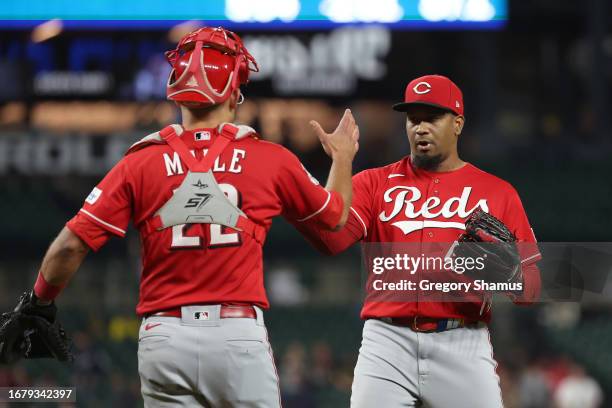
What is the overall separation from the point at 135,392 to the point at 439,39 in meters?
4.11

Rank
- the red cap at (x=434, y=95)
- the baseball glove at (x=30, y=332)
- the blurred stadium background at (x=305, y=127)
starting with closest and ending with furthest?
the baseball glove at (x=30, y=332), the red cap at (x=434, y=95), the blurred stadium background at (x=305, y=127)

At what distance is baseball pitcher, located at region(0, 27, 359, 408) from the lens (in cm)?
288

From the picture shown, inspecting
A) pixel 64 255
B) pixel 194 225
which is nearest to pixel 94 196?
pixel 64 255

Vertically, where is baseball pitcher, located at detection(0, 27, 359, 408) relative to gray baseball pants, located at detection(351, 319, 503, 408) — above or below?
above

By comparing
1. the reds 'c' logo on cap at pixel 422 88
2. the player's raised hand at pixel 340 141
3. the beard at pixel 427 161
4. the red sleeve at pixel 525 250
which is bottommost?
the red sleeve at pixel 525 250

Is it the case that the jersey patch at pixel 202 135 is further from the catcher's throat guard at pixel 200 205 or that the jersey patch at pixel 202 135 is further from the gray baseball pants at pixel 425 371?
the gray baseball pants at pixel 425 371

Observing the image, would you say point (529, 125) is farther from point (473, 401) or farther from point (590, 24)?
point (473, 401)

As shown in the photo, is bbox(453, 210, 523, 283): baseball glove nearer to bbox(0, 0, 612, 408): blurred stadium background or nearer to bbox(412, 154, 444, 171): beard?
bbox(412, 154, 444, 171): beard

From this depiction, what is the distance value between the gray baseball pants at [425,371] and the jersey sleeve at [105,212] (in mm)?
1032

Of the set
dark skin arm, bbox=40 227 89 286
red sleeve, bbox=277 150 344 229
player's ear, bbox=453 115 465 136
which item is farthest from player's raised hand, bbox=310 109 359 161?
dark skin arm, bbox=40 227 89 286

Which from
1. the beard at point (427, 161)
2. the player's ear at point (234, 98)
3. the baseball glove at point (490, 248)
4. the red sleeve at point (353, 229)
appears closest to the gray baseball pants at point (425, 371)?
the baseball glove at point (490, 248)

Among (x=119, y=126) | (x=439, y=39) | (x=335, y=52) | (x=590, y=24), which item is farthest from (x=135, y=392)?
(x=590, y=24)

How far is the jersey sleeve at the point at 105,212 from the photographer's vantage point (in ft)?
9.59

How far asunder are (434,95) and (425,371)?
98 centimetres
